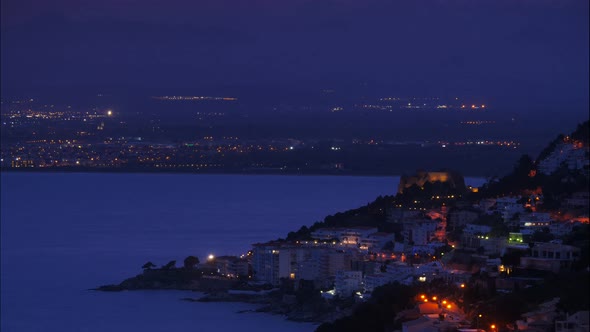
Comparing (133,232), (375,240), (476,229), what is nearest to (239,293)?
(375,240)

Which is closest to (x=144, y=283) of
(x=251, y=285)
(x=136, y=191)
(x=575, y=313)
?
(x=251, y=285)

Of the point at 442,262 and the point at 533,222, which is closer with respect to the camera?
the point at 442,262

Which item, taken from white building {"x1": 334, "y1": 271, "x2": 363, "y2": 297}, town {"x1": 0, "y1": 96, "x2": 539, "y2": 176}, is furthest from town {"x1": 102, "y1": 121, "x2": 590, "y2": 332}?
town {"x1": 0, "y1": 96, "x2": 539, "y2": 176}

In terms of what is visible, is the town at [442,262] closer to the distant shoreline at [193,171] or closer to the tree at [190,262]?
the tree at [190,262]

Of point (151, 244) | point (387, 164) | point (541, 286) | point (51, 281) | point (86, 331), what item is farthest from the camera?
point (387, 164)

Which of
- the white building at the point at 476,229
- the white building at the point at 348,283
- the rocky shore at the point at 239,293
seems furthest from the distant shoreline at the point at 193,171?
the white building at the point at 348,283

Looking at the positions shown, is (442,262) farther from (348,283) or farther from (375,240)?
(375,240)

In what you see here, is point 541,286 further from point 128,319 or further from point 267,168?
point 267,168

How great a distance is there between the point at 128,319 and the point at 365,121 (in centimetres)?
2851

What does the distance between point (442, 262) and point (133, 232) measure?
10461 mm

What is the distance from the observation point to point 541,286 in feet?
35.1

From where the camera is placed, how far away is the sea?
15391 millimetres

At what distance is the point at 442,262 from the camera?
1415 centimetres

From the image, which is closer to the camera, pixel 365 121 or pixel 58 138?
pixel 58 138
